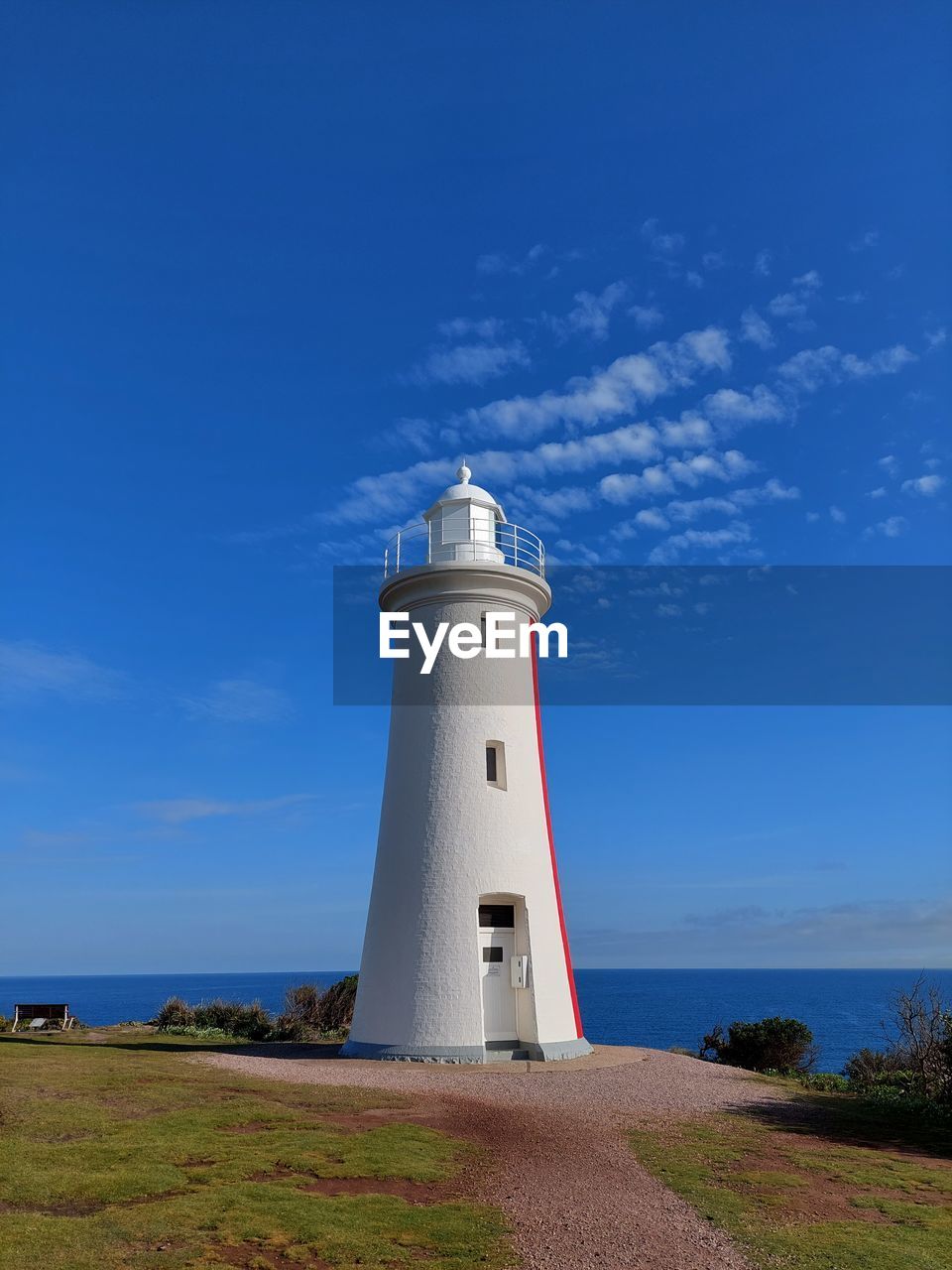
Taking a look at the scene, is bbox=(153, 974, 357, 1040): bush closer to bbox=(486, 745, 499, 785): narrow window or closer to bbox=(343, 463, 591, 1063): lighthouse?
bbox=(343, 463, 591, 1063): lighthouse

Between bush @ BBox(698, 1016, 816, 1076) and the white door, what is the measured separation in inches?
251

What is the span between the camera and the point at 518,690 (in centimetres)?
1878

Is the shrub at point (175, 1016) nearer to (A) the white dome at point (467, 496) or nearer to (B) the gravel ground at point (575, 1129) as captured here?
(B) the gravel ground at point (575, 1129)

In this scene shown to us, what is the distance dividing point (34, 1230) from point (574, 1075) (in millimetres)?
10188

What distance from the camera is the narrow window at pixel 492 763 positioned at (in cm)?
1828

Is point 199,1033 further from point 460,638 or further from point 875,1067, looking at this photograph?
point 875,1067

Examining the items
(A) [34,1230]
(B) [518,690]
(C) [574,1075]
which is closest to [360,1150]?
(A) [34,1230]

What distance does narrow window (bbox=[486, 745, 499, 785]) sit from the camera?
60.0 ft

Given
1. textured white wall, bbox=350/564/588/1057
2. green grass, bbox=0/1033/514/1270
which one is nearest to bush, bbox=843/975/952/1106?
textured white wall, bbox=350/564/588/1057

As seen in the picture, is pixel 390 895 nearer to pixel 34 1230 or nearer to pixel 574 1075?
pixel 574 1075

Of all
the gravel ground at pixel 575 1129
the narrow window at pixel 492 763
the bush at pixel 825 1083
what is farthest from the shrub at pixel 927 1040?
Result: the narrow window at pixel 492 763

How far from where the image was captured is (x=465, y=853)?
55.9 feet

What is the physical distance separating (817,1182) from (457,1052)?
8.21 metres

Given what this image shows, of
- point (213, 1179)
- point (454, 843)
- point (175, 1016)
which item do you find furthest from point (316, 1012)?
point (213, 1179)
